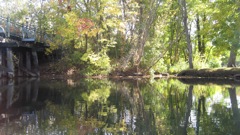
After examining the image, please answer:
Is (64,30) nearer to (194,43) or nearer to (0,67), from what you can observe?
(0,67)

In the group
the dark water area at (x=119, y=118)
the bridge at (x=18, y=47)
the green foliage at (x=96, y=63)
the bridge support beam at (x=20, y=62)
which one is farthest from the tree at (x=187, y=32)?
the dark water area at (x=119, y=118)

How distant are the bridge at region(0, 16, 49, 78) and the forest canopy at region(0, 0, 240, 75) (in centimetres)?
232

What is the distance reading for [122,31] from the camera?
25.7 meters

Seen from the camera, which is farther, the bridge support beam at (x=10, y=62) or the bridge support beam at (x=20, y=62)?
the bridge support beam at (x=20, y=62)

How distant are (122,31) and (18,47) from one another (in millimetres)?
8615

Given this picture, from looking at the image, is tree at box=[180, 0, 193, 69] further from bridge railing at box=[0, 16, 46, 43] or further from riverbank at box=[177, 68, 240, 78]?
bridge railing at box=[0, 16, 46, 43]

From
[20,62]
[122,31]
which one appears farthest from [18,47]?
[122,31]

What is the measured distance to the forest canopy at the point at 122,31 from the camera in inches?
929

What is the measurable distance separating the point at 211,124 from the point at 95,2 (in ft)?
65.5

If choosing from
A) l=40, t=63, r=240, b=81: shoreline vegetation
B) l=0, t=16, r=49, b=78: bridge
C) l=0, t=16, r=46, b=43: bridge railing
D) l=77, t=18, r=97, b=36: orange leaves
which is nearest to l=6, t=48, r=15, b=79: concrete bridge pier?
l=0, t=16, r=49, b=78: bridge

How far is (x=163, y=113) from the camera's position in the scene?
25.8 feet

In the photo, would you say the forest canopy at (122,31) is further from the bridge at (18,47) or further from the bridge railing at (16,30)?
the bridge railing at (16,30)

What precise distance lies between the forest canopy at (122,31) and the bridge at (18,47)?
2324mm

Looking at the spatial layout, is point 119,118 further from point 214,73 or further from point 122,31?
point 122,31
